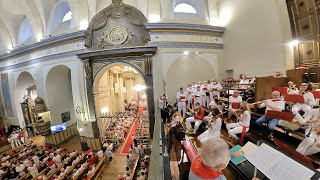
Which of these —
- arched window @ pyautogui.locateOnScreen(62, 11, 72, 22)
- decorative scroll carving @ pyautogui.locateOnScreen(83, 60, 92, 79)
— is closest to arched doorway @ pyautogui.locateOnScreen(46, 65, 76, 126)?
decorative scroll carving @ pyautogui.locateOnScreen(83, 60, 92, 79)

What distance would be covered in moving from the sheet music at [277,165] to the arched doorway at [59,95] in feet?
44.4

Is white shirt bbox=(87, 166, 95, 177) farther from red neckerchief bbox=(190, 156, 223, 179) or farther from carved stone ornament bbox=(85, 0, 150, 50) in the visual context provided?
red neckerchief bbox=(190, 156, 223, 179)

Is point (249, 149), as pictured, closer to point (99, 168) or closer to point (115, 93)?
point (99, 168)

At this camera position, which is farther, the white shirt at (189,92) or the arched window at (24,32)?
the arched window at (24,32)

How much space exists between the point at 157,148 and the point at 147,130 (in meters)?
8.98

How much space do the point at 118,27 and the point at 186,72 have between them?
5.22m

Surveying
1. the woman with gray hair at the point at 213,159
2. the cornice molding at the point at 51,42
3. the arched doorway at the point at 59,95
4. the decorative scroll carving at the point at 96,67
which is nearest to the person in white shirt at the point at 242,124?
the woman with gray hair at the point at 213,159

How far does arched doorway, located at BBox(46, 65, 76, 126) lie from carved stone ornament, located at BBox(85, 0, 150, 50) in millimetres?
4168

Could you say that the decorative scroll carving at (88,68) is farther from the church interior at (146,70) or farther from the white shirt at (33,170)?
the white shirt at (33,170)

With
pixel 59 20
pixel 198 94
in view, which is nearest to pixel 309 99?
pixel 198 94

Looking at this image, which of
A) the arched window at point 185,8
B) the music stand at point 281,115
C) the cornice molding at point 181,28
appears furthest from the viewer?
the arched window at point 185,8

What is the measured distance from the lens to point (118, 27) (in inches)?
425

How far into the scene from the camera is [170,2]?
10898 mm

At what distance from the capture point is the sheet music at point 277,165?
1.80 meters
